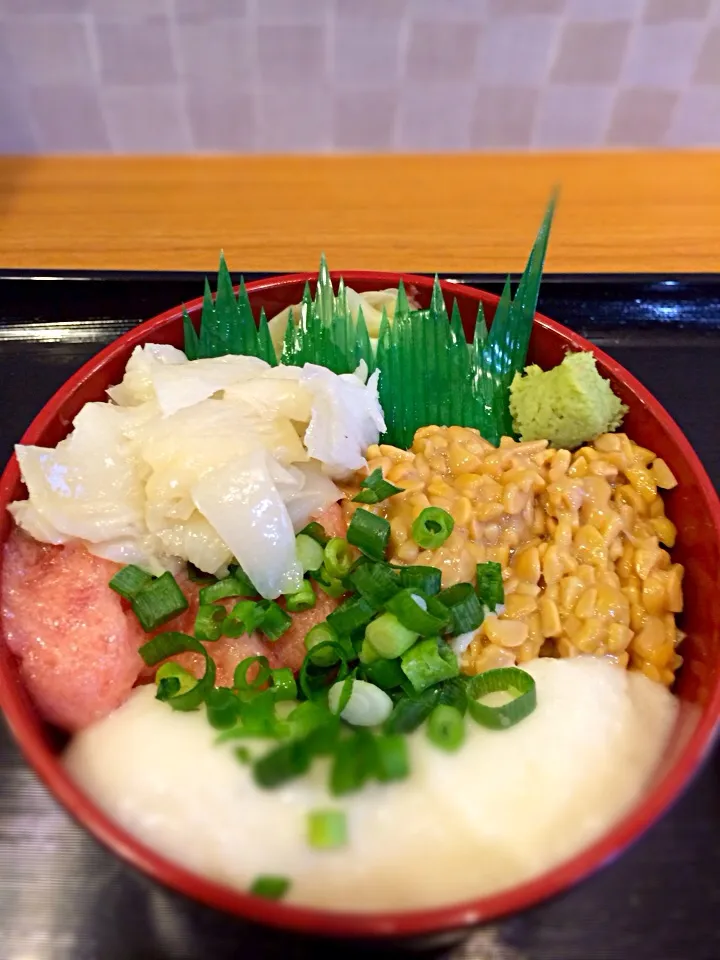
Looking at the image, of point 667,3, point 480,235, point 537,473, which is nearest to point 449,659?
point 537,473

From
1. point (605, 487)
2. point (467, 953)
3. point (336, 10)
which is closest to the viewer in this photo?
point (467, 953)

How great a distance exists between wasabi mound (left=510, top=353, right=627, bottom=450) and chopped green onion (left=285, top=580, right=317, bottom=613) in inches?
18.8

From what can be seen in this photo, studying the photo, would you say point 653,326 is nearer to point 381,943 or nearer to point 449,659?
point 449,659

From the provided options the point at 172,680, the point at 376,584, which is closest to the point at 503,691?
the point at 376,584

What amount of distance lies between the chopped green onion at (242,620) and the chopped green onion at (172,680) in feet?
0.26

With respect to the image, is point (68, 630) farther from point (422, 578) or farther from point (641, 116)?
point (641, 116)

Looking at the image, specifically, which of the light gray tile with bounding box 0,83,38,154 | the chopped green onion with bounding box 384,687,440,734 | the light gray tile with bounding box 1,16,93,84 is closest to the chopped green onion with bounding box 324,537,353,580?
the chopped green onion with bounding box 384,687,440,734

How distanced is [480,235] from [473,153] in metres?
0.42

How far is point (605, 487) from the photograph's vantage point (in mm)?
1255

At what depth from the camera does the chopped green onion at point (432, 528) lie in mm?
1169

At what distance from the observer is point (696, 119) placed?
7.46 ft

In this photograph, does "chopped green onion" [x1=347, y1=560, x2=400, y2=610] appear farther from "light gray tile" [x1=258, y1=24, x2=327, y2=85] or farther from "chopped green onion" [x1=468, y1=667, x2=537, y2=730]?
"light gray tile" [x1=258, y1=24, x2=327, y2=85]

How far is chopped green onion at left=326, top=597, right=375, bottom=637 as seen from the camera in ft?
3.69

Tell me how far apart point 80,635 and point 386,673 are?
1.40 feet
